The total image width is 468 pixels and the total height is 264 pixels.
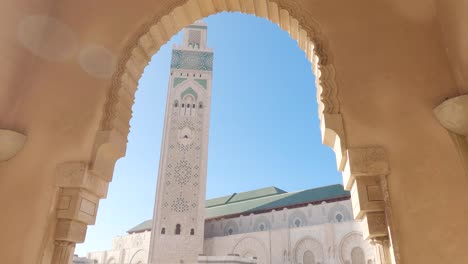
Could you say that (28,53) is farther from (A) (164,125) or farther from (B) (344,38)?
(A) (164,125)

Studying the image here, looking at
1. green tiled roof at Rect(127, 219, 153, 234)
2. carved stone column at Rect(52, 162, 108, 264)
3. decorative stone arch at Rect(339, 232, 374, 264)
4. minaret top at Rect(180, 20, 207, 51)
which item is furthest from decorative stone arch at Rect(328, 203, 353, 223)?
carved stone column at Rect(52, 162, 108, 264)

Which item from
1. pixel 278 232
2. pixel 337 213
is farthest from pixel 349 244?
pixel 278 232

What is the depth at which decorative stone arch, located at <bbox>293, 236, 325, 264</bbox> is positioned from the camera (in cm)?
1369

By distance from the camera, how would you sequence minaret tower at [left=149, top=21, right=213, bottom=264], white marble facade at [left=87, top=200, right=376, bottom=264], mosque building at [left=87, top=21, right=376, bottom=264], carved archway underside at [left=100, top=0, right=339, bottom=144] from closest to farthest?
carved archway underside at [left=100, top=0, right=339, bottom=144], white marble facade at [left=87, top=200, right=376, bottom=264], mosque building at [left=87, top=21, right=376, bottom=264], minaret tower at [left=149, top=21, right=213, bottom=264]

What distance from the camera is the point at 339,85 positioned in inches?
68.0

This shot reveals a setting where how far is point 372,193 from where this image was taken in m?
1.46

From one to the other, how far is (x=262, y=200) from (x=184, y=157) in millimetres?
5394

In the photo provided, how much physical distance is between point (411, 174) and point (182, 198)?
49.2 feet

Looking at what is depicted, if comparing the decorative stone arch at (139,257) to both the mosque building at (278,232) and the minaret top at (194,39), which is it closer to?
the mosque building at (278,232)

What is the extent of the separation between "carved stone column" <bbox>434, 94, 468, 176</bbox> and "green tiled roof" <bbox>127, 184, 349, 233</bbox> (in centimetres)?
1434

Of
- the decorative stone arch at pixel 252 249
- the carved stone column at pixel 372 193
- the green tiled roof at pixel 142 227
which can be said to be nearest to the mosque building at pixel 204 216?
the decorative stone arch at pixel 252 249

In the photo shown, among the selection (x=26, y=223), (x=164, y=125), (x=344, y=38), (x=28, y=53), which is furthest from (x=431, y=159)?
(x=164, y=125)

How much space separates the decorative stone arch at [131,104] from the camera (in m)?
1.62

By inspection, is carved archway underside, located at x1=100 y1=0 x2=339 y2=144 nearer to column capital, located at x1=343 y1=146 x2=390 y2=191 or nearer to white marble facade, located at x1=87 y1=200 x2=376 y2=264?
column capital, located at x1=343 y1=146 x2=390 y2=191
